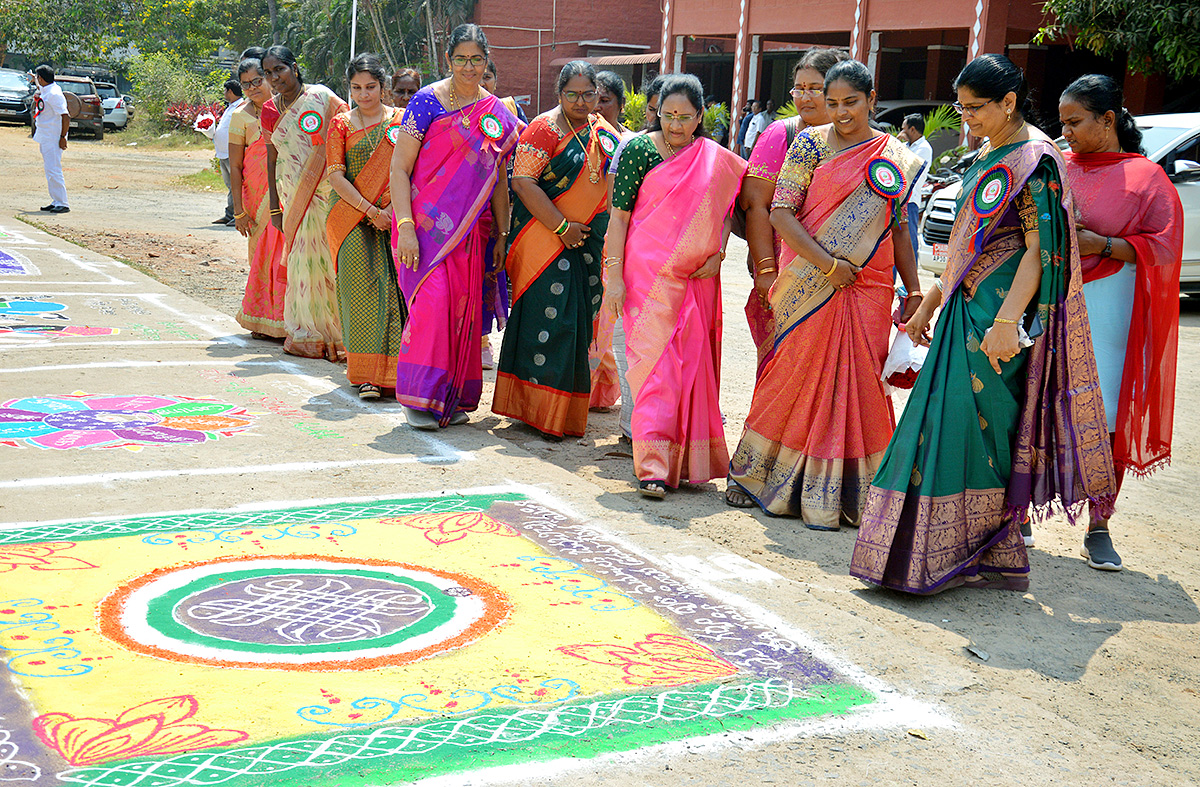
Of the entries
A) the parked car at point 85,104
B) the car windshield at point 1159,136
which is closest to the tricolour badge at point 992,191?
the car windshield at point 1159,136

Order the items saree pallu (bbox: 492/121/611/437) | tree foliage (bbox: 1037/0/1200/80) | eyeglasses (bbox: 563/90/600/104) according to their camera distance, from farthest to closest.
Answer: tree foliage (bbox: 1037/0/1200/80), saree pallu (bbox: 492/121/611/437), eyeglasses (bbox: 563/90/600/104)

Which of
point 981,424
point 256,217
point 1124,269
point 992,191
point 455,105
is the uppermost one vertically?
point 455,105

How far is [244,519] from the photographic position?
4047 mm

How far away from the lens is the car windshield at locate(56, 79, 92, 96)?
94.5 ft

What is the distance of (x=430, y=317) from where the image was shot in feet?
18.4

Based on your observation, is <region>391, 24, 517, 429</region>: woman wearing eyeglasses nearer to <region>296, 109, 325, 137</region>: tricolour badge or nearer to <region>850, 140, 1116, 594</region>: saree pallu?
<region>296, 109, 325, 137</region>: tricolour badge

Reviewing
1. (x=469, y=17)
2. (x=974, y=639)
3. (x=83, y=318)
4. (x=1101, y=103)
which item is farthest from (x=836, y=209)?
(x=469, y=17)

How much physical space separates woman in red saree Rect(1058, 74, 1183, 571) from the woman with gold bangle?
3.51 metres

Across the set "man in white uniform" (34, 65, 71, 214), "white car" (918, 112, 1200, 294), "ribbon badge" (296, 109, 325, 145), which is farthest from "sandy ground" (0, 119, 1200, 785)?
"man in white uniform" (34, 65, 71, 214)

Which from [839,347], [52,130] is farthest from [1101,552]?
[52,130]

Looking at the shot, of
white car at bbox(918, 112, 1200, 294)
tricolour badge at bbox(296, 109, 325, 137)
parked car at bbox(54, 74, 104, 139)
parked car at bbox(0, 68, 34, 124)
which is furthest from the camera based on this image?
parked car at bbox(0, 68, 34, 124)

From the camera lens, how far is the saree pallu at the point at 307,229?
22.2ft

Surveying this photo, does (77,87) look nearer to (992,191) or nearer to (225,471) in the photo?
(225,471)

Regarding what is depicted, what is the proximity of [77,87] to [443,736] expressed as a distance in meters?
30.6
